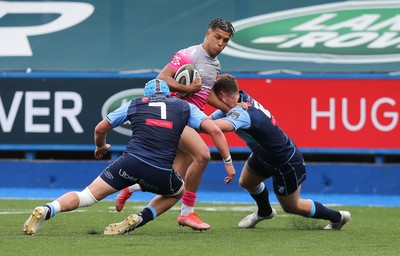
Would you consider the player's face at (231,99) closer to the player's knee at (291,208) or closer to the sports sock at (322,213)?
the player's knee at (291,208)

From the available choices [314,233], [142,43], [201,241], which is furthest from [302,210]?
[142,43]

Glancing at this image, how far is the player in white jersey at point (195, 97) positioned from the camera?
34.2 ft

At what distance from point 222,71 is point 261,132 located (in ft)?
21.8

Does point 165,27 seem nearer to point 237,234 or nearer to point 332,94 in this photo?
point 332,94

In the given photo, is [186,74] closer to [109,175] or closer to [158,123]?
[158,123]

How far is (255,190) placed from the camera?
1112 cm

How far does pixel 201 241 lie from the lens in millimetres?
9461

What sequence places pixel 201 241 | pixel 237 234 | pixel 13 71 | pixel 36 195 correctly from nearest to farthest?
pixel 201 241 < pixel 237 234 < pixel 36 195 < pixel 13 71

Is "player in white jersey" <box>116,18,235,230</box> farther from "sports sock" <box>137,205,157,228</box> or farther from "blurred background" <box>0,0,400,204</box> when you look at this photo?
"blurred background" <box>0,0,400,204</box>

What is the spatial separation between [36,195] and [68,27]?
10.3 feet

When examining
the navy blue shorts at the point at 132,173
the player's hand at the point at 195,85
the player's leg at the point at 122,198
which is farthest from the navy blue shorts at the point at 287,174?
the navy blue shorts at the point at 132,173

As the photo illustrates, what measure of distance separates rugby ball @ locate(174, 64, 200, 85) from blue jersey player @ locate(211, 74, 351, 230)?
24cm

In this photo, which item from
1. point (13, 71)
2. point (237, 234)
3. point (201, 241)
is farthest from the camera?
point (13, 71)

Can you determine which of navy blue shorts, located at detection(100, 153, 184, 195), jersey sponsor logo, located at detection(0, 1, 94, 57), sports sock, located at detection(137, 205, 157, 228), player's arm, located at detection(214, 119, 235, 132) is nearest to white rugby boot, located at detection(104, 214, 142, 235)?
sports sock, located at detection(137, 205, 157, 228)
